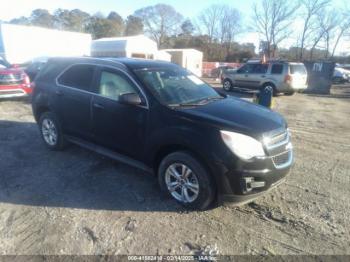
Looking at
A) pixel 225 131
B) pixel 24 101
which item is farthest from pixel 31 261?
pixel 24 101

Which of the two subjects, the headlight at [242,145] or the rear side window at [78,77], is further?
the rear side window at [78,77]

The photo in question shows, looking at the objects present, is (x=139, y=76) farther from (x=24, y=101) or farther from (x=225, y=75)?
(x=225, y=75)

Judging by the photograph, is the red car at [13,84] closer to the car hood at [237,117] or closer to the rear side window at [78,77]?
the rear side window at [78,77]

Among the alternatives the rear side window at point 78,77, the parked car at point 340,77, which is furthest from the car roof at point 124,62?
the parked car at point 340,77

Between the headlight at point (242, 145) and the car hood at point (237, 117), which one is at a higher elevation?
the car hood at point (237, 117)

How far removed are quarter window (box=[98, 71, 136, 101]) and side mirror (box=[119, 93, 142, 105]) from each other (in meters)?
0.20

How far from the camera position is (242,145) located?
10.4 feet

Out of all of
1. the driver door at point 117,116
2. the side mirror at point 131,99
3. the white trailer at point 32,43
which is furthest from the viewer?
the white trailer at point 32,43

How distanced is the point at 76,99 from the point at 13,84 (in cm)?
675

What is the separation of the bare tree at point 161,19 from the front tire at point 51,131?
61686mm

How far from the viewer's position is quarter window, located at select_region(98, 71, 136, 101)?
159 inches

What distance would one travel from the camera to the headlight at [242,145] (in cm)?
315

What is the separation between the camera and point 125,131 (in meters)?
4.00

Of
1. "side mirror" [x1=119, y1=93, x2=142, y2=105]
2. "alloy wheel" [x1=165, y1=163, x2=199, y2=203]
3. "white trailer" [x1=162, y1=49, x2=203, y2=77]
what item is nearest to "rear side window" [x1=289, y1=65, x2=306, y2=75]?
"side mirror" [x1=119, y1=93, x2=142, y2=105]
